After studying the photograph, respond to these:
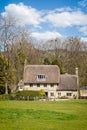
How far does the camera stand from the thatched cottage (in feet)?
213

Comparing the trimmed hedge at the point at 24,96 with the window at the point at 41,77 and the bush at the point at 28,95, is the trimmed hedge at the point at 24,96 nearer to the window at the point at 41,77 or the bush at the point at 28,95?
the bush at the point at 28,95

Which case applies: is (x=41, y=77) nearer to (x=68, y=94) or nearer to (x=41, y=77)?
(x=41, y=77)

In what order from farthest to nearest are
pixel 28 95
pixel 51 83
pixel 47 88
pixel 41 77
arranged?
pixel 41 77, pixel 47 88, pixel 51 83, pixel 28 95

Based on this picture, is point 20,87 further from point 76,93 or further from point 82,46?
point 82,46

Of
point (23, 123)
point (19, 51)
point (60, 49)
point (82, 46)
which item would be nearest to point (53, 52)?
point (60, 49)

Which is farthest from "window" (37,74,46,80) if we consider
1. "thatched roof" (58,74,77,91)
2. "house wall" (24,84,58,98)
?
"thatched roof" (58,74,77,91)

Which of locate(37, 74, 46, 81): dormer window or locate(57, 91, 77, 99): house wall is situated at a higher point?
locate(37, 74, 46, 81): dormer window

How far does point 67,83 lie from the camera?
216ft

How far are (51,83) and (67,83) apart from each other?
3713 millimetres

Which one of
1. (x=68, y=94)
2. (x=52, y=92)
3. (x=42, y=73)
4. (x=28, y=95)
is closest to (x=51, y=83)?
(x=52, y=92)

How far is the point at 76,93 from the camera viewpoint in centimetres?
6481

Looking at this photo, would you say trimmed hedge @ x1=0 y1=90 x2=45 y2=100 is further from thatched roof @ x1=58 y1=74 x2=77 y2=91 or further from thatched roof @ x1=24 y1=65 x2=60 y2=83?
thatched roof @ x1=58 y1=74 x2=77 y2=91

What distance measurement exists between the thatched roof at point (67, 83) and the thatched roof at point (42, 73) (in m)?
1.28

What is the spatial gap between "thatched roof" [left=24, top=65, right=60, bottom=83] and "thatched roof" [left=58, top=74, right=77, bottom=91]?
1.28m
